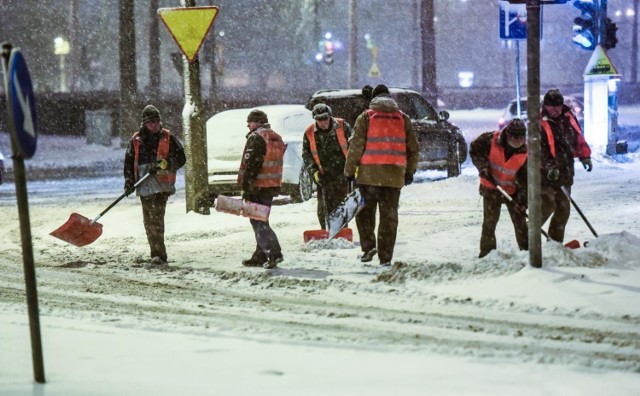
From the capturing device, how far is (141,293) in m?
9.52

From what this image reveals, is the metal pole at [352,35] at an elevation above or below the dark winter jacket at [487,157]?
above

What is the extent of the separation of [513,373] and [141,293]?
411 cm

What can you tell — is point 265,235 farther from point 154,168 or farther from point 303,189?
point 303,189

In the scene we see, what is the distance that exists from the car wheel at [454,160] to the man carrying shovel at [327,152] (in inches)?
352

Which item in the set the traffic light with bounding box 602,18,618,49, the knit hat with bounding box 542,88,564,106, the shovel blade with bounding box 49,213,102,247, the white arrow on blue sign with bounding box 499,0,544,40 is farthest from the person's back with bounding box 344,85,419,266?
the traffic light with bounding box 602,18,618,49

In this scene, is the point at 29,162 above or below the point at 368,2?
below

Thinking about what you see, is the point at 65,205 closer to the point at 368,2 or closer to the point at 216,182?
the point at 216,182

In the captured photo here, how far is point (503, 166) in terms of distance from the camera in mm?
10234

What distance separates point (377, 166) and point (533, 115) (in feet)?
5.98

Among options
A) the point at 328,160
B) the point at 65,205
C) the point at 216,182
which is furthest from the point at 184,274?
the point at 65,205

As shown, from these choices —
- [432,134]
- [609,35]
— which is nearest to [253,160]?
[432,134]

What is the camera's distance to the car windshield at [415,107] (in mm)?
20688

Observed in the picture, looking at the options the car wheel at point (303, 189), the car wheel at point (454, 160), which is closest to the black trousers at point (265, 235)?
the car wheel at point (303, 189)

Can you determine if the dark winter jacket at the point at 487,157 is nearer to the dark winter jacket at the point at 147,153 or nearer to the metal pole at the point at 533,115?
the metal pole at the point at 533,115
